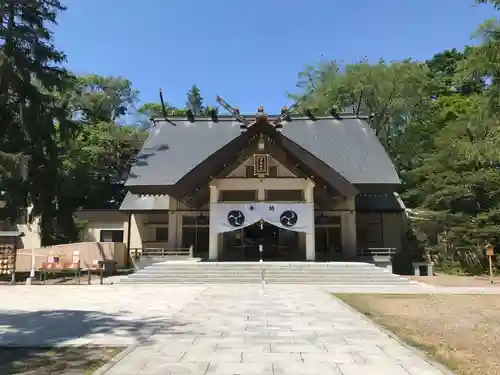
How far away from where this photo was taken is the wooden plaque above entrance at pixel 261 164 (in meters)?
20.4

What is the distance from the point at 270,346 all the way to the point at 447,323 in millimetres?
3941

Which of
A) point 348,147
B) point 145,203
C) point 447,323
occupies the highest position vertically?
point 348,147

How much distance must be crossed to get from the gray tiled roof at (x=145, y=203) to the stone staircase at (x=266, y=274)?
23.4 feet

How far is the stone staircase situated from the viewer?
16.9 metres

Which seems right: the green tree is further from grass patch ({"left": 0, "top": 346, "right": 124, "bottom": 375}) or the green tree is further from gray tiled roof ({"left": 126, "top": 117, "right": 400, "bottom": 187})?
grass patch ({"left": 0, "top": 346, "right": 124, "bottom": 375})

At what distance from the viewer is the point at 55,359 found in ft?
18.1

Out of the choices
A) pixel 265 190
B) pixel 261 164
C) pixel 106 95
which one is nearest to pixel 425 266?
pixel 265 190

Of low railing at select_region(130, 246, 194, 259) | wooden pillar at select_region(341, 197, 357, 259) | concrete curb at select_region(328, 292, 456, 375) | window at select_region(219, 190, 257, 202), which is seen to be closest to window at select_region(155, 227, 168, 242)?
low railing at select_region(130, 246, 194, 259)

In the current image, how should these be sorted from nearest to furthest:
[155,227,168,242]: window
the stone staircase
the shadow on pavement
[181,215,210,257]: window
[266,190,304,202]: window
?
1. the shadow on pavement
2. the stone staircase
3. [266,190,304,202]: window
4. [181,215,210,257]: window
5. [155,227,168,242]: window

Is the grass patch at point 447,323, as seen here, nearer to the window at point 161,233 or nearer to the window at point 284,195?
the window at point 284,195

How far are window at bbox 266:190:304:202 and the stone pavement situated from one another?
37.7ft

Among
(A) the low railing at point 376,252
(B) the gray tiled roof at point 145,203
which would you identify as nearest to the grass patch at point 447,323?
(A) the low railing at point 376,252

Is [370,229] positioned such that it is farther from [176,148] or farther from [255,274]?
[176,148]

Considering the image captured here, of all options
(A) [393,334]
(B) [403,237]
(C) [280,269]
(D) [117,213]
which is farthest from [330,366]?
(D) [117,213]
